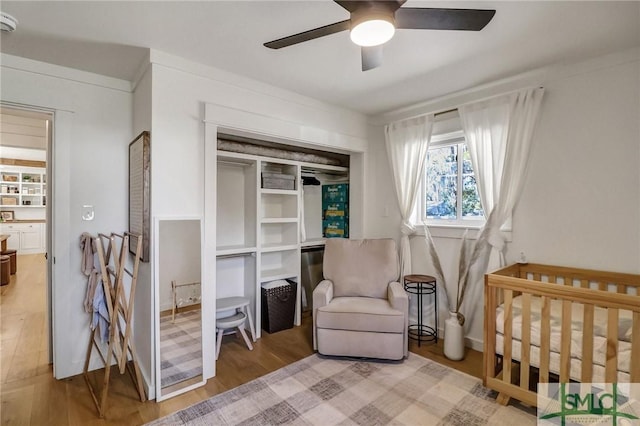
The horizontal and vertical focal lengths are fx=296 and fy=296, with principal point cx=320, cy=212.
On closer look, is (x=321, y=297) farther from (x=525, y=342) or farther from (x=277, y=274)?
(x=525, y=342)

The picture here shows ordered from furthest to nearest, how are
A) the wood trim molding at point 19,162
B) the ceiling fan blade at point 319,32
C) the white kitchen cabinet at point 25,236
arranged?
1. the white kitchen cabinet at point 25,236
2. the wood trim molding at point 19,162
3. the ceiling fan blade at point 319,32

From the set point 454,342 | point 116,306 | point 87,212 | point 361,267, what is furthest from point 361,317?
point 87,212

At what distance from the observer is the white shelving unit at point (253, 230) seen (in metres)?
3.12

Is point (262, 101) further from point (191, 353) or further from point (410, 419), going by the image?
point (410, 419)

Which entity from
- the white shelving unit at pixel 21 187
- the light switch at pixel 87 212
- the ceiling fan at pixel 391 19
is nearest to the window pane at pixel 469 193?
the ceiling fan at pixel 391 19

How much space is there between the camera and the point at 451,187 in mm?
3090

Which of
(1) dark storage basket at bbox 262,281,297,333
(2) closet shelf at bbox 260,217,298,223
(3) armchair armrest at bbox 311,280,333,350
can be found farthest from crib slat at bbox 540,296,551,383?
(2) closet shelf at bbox 260,217,298,223

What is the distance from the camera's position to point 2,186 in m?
7.20

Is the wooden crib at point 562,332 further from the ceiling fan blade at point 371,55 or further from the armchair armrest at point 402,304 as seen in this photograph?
the ceiling fan blade at point 371,55

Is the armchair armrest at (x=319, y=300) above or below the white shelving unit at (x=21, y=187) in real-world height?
below

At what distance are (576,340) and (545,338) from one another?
0.55 feet

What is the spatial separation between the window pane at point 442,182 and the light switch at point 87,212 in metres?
3.19

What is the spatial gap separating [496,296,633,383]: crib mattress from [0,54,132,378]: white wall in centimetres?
317

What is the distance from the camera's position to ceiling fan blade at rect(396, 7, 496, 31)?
4.13 ft
